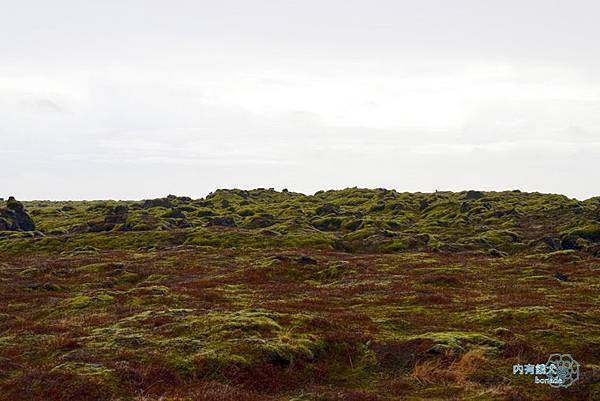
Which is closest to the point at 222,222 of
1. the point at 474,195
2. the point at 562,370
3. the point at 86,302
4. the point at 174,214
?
the point at 174,214

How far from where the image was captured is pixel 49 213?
15400 centimetres

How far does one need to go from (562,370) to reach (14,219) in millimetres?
117202

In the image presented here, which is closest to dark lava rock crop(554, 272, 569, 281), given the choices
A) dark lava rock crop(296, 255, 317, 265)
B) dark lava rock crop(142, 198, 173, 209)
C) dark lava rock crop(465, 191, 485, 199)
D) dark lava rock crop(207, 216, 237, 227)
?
dark lava rock crop(296, 255, 317, 265)

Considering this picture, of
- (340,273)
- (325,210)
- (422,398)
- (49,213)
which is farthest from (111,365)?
(49,213)

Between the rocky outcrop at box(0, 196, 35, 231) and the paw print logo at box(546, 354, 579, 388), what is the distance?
11181cm

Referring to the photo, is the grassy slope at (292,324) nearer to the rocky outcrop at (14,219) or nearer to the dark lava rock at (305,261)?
the dark lava rock at (305,261)

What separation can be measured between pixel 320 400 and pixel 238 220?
104 meters

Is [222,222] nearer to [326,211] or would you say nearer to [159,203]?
[326,211]

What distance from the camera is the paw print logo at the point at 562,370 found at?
19.5 meters

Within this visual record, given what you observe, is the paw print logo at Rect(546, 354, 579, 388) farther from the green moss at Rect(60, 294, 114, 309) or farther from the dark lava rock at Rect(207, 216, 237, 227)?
the dark lava rock at Rect(207, 216, 237, 227)

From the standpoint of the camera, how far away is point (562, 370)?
813 inches

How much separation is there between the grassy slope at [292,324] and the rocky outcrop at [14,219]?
4123cm

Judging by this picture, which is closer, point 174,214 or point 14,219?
point 14,219

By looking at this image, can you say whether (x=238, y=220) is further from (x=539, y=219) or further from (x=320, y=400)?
(x=320, y=400)
